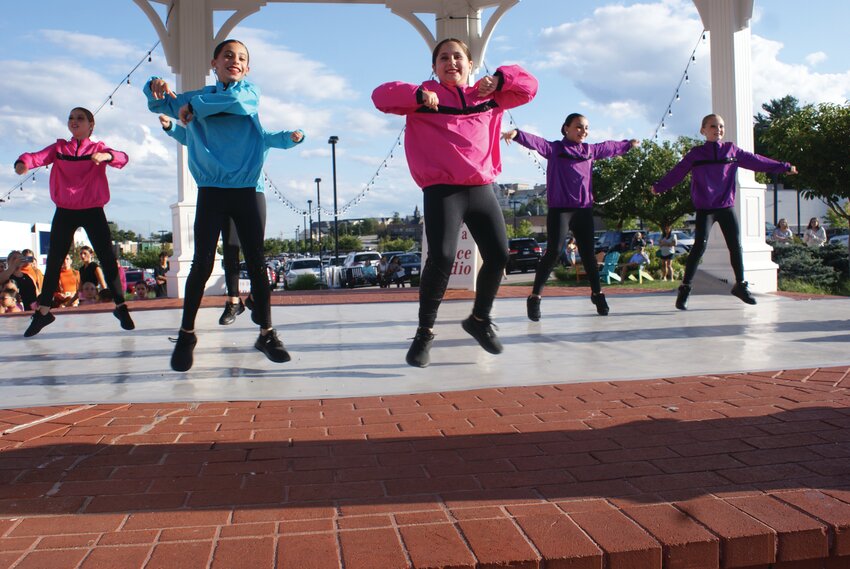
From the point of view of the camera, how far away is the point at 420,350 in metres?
4.07

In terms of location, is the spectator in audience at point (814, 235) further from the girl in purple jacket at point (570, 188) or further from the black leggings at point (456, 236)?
the black leggings at point (456, 236)

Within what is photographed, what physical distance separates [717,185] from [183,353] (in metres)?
4.89

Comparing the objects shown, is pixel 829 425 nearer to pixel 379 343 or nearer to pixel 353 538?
pixel 353 538

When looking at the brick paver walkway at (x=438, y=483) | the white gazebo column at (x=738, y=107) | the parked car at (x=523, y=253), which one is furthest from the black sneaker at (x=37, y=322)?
the parked car at (x=523, y=253)

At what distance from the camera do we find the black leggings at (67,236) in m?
5.40

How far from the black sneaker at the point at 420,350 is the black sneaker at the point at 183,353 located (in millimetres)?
1173

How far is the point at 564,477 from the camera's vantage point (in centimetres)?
228

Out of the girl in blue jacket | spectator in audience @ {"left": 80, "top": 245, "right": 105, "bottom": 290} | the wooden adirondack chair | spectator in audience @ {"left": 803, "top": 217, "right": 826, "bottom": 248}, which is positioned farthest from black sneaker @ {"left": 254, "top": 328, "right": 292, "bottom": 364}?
spectator in audience @ {"left": 803, "top": 217, "right": 826, "bottom": 248}

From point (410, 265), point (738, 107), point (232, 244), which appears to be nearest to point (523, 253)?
point (410, 265)

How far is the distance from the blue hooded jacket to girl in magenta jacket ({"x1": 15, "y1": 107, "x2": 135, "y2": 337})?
1534 millimetres

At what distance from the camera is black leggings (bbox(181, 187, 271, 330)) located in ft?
13.1

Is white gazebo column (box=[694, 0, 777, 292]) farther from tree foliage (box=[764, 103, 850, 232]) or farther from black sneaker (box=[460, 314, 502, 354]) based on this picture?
tree foliage (box=[764, 103, 850, 232])

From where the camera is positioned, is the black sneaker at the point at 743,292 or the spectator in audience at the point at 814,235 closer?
the black sneaker at the point at 743,292

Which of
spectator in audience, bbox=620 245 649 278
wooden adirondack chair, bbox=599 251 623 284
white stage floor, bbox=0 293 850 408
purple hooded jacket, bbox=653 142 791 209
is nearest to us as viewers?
white stage floor, bbox=0 293 850 408
